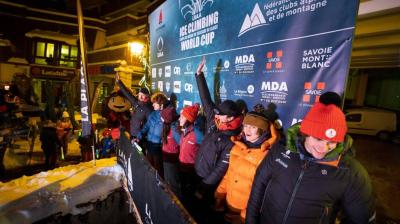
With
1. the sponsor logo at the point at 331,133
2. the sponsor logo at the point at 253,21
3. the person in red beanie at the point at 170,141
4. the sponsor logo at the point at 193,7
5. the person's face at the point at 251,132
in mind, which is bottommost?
the person in red beanie at the point at 170,141

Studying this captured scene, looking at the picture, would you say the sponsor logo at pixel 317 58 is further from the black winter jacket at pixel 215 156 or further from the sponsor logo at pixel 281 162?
the black winter jacket at pixel 215 156

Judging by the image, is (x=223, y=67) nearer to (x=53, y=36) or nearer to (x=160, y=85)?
(x=160, y=85)

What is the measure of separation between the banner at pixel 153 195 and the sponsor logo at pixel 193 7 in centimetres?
303

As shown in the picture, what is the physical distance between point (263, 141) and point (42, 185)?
372cm

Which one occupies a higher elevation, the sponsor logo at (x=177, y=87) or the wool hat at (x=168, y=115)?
the sponsor logo at (x=177, y=87)

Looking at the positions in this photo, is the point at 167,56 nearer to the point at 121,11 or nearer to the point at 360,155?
the point at 360,155

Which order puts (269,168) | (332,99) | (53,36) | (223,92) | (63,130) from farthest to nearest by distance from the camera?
1. (53,36)
2. (63,130)
3. (223,92)
4. (269,168)
5. (332,99)

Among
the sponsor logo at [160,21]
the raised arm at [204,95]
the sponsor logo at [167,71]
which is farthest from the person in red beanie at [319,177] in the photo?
the sponsor logo at [160,21]

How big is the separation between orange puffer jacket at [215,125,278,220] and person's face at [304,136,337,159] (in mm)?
630

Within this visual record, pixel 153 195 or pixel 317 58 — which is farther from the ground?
pixel 317 58

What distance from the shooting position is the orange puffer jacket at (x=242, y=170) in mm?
2576

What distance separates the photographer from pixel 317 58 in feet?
8.27

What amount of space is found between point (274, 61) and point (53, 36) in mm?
25063

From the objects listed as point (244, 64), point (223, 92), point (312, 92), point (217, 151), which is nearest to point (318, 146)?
point (312, 92)
